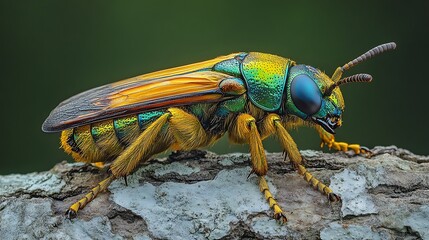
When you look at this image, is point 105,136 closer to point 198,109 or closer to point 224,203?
point 198,109

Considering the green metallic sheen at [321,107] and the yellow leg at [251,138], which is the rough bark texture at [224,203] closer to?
the yellow leg at [251,138]

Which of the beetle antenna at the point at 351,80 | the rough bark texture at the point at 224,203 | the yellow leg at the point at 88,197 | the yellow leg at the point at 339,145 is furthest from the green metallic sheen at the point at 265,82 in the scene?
the yellow leg at the point at 88,197

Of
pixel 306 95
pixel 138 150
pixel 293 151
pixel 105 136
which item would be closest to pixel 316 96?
pixel 306 95

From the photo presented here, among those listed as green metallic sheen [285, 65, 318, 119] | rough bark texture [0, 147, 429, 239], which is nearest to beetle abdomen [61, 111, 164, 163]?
rough bark texture [0, 147, 429, 239]

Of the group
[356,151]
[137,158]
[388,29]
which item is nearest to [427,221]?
[356,151]

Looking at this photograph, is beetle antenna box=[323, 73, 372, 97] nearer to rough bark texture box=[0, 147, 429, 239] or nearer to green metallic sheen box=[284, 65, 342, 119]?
green metallic sheen box=[284, 65, 342, 119]

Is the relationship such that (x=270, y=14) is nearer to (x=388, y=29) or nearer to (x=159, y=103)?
(x=388, y=29)
